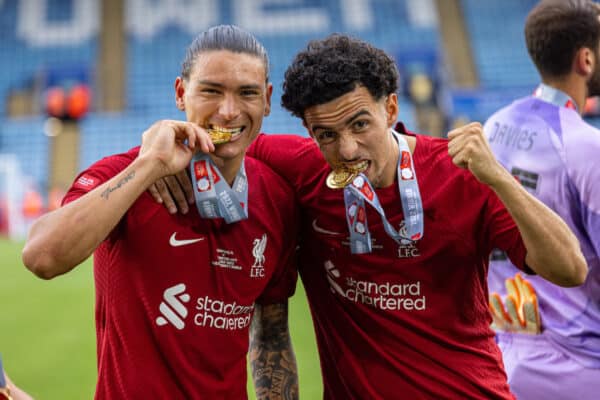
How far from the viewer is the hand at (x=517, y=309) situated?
8.61 ft

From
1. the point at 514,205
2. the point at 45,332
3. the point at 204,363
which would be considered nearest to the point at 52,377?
the point at 45,332

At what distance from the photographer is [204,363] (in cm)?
200

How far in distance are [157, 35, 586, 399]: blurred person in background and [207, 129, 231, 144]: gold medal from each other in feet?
0.99

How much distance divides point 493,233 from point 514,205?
0.76 ft

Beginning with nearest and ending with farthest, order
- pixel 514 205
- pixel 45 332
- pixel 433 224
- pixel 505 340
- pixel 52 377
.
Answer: pixel 514 205 < pixel 433 224 < pixel 505 340 < pixel 52 377 < pixel 45 332

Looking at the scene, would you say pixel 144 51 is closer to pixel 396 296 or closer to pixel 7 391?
pixel 396 296

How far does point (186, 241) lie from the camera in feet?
6.76

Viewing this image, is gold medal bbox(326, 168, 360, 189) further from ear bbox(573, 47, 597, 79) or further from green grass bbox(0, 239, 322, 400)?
green grass bbox(0, 239, 322, 400)

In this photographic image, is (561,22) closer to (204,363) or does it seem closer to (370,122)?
(370,122)

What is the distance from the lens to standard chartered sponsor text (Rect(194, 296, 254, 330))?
79.4 inches

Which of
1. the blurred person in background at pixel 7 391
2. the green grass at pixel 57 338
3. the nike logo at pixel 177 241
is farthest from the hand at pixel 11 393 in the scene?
the green grass at pixel 57 338

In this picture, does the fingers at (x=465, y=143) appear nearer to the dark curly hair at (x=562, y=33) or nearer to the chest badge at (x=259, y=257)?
the chest badge at (x=259, y=257)

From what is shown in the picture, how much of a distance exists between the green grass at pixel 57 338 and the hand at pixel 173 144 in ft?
10.8

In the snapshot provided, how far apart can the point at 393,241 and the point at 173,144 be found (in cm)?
85
